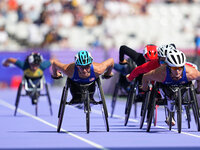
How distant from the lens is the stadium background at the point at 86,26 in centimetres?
3197

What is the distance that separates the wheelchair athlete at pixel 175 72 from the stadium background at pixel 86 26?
64.8 feet

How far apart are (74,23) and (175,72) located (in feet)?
76.4

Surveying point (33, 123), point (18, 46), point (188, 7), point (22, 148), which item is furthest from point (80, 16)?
point (22, 148)

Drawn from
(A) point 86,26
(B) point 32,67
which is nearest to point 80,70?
(B) point 32,67

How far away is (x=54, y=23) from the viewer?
33781mm

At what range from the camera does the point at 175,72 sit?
11.0 meters

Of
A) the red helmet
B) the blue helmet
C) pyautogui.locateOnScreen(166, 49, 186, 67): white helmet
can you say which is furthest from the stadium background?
pyautogui.locateOnScreen(166, 49, 186, 67): white helmet

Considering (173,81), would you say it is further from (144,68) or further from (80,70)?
(80,70)

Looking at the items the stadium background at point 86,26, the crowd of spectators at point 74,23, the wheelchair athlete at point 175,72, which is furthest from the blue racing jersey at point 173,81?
the crowd of spectators at point 74,23

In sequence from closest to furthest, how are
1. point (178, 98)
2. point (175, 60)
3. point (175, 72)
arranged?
1. point (175, 60)
2. point (175, 72)
3. point (178, 98)

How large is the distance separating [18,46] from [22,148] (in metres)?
25.2

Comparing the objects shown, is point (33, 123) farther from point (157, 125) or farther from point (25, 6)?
point (25, 6)

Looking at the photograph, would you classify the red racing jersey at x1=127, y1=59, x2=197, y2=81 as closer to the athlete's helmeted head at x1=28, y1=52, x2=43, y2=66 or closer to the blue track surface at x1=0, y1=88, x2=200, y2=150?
the blue track surface at x1=0, y1=88, x2=200, y2=150

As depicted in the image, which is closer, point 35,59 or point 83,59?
point 83,59
